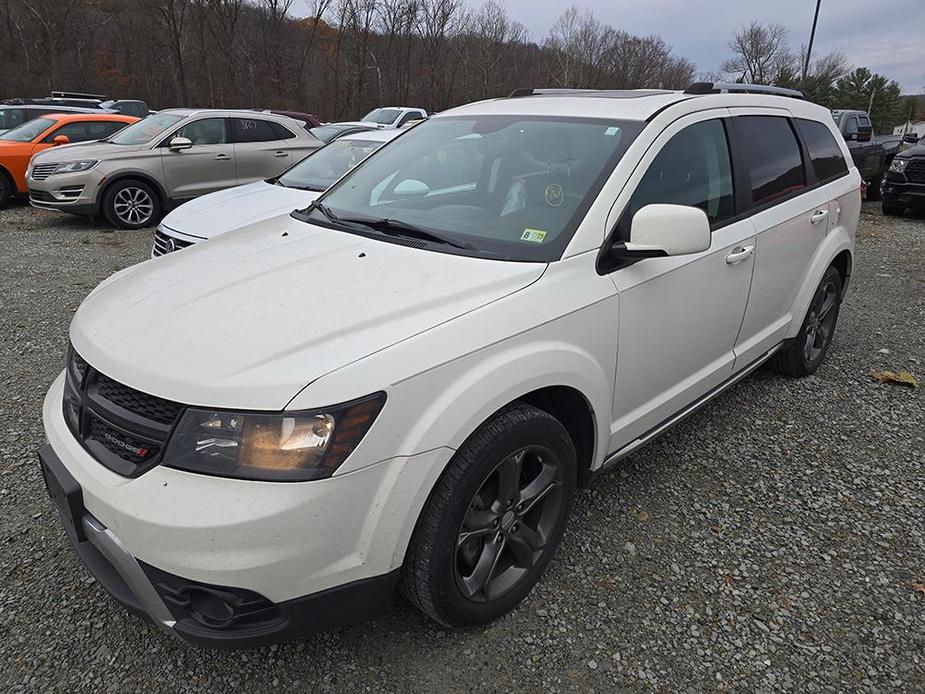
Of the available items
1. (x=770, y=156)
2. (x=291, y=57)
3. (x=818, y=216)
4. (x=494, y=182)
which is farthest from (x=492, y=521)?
(x=291, y=57)

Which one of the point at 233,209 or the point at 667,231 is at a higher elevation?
the point at 667,231

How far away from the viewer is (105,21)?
42031 mm

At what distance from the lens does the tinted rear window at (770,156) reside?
3246 mm

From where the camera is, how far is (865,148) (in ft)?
40.0

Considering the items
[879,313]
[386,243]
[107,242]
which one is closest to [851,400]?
[879,313]

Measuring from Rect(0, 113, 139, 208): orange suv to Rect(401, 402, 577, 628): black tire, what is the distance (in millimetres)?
11422

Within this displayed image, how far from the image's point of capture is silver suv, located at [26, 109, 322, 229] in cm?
884

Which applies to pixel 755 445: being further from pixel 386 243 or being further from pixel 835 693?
pixel 386 243

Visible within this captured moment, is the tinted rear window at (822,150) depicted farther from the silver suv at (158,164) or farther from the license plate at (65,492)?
the silver suv at (158,164)

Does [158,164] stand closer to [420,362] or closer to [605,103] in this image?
[605,103]

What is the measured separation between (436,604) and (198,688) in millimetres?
785

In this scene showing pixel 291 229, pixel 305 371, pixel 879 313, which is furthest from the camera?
pixel 879 313

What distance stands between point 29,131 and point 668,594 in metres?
12.6

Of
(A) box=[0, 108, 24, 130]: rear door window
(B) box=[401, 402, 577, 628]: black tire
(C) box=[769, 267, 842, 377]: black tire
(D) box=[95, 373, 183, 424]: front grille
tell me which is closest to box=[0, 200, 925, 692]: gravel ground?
(B) box=[401, 402, 577, 628]: black tire
